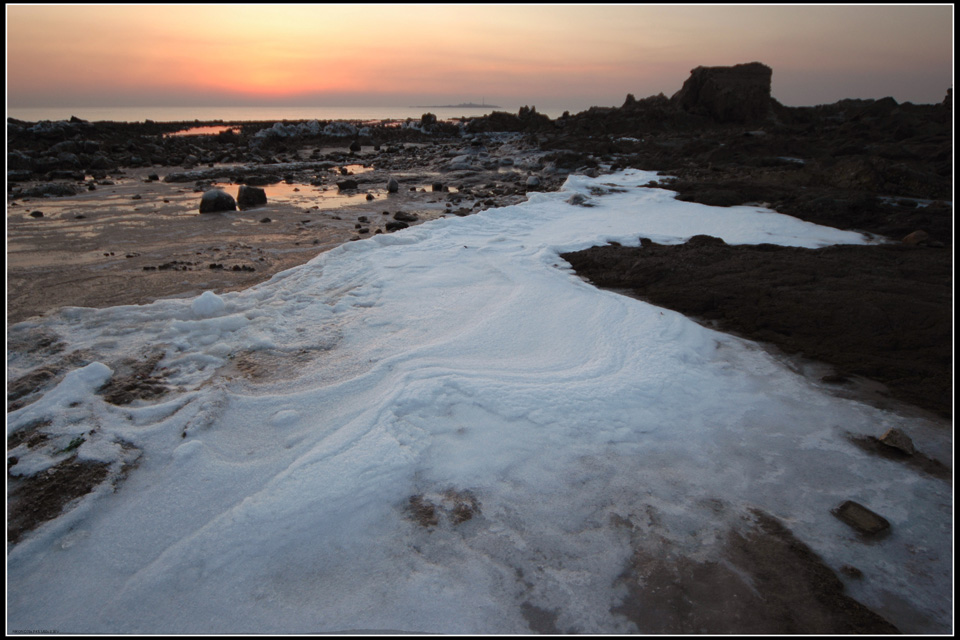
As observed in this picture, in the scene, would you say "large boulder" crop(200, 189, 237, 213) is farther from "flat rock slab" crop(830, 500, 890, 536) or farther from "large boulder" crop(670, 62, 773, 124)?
"large boulder" crop(670, 62, 773, 124)

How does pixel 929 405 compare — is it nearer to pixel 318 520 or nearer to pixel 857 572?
pixel 857 572

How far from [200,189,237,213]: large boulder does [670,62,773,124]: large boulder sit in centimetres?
2951

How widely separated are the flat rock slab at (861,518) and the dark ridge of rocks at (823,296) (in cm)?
141

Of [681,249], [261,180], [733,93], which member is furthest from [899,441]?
[733,93]

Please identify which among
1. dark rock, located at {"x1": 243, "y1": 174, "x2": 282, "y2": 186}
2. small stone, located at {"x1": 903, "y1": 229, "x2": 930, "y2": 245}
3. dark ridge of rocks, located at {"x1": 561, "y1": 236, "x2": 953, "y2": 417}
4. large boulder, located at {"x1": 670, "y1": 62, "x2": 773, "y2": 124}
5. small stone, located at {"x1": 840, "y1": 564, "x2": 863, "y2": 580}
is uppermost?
large boulder, located at {"x1": 670, "y1": 62, "x2": 773, "y2": 124}

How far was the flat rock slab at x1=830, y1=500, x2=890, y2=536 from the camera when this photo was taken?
7.11ft

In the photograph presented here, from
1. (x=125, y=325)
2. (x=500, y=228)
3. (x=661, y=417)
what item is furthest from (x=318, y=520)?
(x=500, y=228)

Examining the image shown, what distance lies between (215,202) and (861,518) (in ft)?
33.9

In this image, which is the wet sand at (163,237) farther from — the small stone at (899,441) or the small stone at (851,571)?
the small stone at (899,441)

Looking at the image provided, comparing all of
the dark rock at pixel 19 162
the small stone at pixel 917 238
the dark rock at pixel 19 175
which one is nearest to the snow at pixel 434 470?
the small stone at pixel 917 238

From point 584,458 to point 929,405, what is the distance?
238 cm

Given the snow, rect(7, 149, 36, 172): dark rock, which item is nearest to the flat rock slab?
the snow

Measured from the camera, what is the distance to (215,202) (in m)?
9.16

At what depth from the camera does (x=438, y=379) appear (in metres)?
3.23
